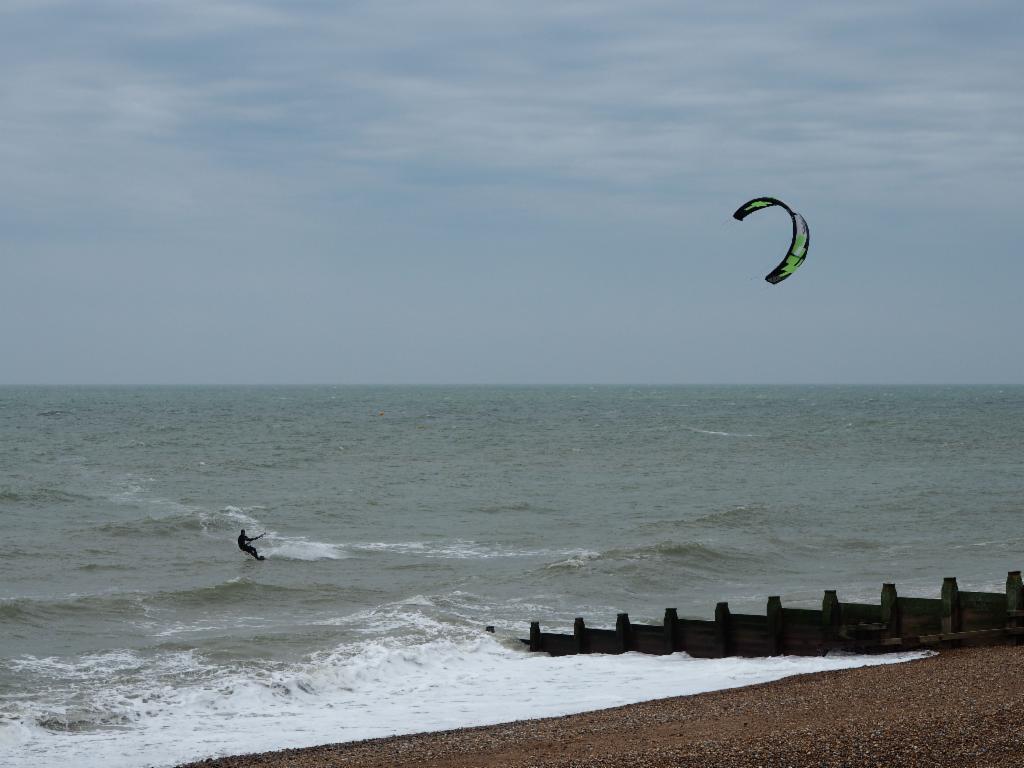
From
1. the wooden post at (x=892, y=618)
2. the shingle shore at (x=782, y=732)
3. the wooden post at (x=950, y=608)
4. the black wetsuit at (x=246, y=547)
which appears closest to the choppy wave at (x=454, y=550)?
the black wetsuit at (x=246, y=547)

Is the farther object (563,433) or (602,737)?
(563,433)

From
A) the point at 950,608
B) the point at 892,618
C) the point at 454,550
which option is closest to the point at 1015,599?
the point at 950,608

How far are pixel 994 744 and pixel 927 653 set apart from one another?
5624mm

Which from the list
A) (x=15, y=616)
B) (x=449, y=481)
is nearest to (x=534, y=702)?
(x=15, y=616)

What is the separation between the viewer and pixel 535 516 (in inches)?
1428

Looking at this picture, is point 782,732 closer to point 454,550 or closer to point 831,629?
point 831,629

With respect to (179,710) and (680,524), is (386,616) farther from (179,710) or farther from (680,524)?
(680,524)

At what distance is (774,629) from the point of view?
55.8 feet

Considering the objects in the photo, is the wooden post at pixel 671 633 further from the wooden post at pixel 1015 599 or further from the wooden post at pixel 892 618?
the wooden post at pixel 1015 599

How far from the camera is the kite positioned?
14.2 m

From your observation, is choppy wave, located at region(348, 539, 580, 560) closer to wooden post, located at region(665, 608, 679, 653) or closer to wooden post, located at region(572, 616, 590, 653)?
wooden post, located at region(572, 616, 590, 653)

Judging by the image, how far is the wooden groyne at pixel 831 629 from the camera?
52.1ft

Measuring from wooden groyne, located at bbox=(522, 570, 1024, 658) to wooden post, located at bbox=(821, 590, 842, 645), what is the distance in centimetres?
1

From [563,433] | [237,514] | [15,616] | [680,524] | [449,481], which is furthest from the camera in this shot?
[563,433]
